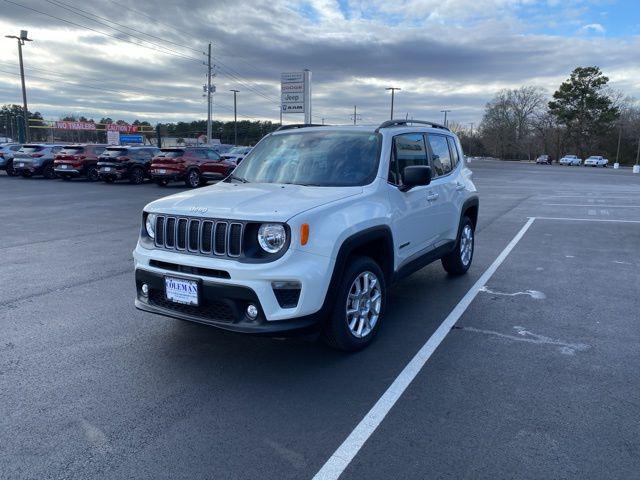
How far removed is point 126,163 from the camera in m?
22.7

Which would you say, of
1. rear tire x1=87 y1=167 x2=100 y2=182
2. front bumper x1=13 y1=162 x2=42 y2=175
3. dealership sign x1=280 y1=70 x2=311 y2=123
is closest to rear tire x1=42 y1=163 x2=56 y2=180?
front bumper x1=13 y1=162 x2=42 y2=175

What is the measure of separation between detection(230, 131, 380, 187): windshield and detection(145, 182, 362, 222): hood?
28cm

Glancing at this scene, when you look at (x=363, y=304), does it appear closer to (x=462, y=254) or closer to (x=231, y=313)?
(x=231, y=313)

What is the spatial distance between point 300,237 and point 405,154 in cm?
210

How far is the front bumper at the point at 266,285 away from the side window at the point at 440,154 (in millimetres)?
2768

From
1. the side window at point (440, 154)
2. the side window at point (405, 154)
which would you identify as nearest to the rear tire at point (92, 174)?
the side window at point (440, 154)

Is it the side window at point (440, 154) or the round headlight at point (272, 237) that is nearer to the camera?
the round headlight at point (272, 237)

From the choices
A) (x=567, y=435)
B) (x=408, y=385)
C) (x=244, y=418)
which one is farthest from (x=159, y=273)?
(x=567, y=435)

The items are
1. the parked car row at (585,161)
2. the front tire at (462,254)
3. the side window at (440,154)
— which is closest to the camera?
the side window at (440,154)

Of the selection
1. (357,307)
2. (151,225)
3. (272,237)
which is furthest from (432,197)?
(151,225)

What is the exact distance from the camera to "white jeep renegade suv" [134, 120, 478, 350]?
12.3 ft

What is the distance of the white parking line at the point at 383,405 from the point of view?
2855 mm

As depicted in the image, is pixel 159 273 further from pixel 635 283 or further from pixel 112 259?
pixel 635 283

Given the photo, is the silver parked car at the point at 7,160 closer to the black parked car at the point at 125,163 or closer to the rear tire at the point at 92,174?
the rear tire at the point at 92,174
